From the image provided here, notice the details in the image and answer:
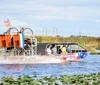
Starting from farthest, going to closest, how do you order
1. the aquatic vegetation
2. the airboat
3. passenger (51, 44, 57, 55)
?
passenger (51, 44, 57, 55), the airboat, the aquatic vegetation

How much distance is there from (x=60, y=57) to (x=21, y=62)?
4.02 metres

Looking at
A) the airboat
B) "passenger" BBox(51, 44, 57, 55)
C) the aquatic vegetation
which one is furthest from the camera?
"passenger" BBox(51, 44, 57, 55)

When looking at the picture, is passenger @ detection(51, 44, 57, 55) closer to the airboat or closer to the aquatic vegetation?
the airboat

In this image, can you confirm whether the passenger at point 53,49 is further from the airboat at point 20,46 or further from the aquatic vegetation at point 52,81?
the aquatic vegetation at point 52,81

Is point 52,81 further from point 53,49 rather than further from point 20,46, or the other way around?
point 53,49

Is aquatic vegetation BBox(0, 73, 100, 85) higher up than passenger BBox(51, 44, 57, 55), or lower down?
lower down

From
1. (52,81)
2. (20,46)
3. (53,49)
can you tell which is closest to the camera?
(52,81)

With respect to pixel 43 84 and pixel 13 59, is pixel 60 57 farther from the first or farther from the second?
pixel 43 84

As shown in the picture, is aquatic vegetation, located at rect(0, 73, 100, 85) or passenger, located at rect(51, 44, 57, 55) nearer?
aquatic vegetation, located at rect(0, 73, 100, 85)

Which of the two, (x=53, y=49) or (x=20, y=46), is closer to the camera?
(x=20, y=46)

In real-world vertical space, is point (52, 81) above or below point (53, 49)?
below

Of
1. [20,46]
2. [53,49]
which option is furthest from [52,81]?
[53,49]

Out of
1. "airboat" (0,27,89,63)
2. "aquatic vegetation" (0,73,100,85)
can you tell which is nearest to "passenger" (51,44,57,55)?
"airboat" (0,27,89,63)

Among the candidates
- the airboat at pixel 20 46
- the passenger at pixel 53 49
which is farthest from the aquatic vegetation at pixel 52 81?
the passenger at pixel 53 49
